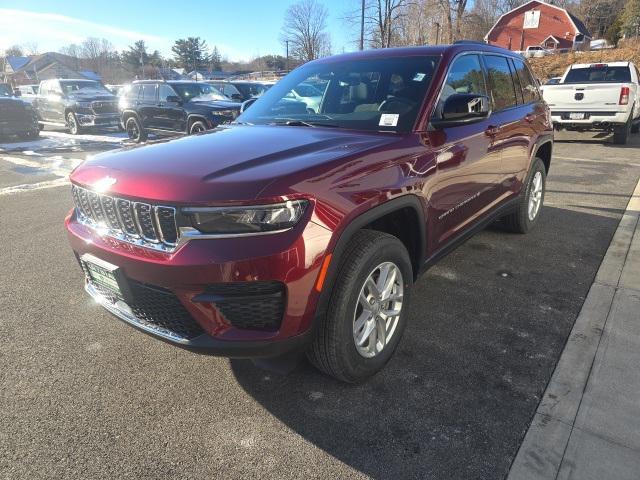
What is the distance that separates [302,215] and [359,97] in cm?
157

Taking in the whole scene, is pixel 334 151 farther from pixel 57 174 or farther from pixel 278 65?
pixel 278 65

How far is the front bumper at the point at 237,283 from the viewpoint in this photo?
74.9 inches

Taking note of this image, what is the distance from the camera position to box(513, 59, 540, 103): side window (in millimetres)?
4582

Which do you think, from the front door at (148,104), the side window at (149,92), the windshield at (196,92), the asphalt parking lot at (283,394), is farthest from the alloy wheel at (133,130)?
the asphalt parking lot at (283,394)

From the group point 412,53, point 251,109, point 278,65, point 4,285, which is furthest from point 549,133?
point 278,65

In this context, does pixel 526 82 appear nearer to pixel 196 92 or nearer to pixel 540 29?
pixel 196 92

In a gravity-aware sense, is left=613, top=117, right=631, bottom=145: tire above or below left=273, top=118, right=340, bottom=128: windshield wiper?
below

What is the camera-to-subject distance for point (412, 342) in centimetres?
294

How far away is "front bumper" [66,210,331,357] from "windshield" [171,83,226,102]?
400 inches

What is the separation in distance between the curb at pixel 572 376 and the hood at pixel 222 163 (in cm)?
159

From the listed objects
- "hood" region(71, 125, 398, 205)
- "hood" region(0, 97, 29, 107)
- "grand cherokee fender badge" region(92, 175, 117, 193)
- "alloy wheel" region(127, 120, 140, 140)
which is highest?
"hood" region(0, 97, 29, 107)

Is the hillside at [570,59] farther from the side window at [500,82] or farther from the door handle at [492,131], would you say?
the door handle at [492,131]

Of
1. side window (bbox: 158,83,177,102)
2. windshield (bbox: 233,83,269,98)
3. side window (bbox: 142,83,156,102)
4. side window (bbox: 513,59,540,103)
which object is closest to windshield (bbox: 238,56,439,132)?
side window (bbox: 513,59,540,103)

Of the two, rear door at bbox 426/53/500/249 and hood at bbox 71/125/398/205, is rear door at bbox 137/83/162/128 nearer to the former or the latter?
hood at bbox 71/125/398/205
